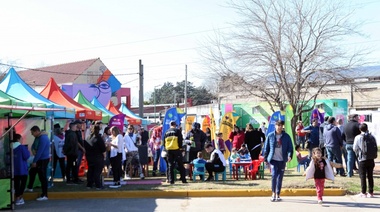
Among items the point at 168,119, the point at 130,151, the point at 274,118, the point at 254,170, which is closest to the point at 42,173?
the point at 130,151

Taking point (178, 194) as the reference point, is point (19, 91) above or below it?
above

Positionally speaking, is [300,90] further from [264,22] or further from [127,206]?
[127,206]

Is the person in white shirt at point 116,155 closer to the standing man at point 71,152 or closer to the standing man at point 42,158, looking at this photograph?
the standing man at point 71,152

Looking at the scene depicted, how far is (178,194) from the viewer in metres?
12.1

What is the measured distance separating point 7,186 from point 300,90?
18.4 m

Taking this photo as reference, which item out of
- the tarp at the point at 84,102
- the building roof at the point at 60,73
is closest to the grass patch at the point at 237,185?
the tarp at the point at 84,102

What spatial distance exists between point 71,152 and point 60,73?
1739 inches

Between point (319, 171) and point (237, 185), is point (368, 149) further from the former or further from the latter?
point (237, 185)

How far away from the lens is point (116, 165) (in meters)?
13.4

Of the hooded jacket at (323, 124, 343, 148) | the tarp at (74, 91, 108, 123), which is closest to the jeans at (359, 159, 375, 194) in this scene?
the hooded jacket at (323, 124, 343, 148)

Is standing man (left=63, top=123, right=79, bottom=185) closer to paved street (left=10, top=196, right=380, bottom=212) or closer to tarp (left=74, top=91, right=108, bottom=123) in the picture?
paved street (left=10, top=196, right=380, bottom=212)

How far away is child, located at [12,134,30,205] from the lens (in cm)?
1102

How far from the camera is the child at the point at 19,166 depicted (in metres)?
11.0

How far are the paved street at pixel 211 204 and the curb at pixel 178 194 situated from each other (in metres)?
0.21
